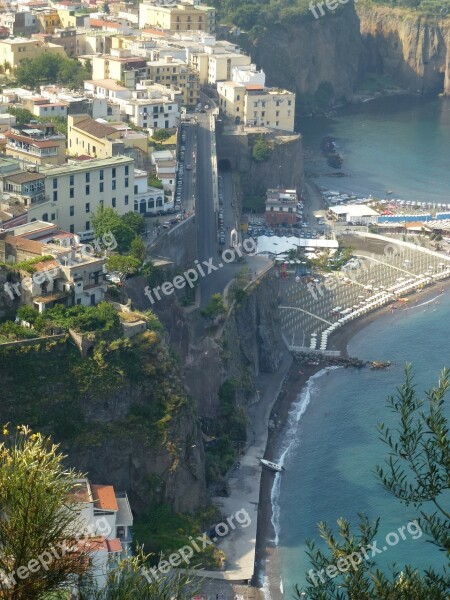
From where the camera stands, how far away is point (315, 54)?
291 ft

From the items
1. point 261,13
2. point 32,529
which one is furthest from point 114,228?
point 261,13

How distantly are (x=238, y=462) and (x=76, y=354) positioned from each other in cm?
698

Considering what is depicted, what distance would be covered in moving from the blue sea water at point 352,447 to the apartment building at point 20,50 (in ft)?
75.2

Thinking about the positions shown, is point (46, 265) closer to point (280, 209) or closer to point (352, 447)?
point (352, 447)

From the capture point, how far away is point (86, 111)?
51.1 meters

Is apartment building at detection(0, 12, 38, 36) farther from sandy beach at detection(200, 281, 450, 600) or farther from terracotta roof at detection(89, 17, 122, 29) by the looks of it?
sandy beach at detection(200, 281, 450, 600)

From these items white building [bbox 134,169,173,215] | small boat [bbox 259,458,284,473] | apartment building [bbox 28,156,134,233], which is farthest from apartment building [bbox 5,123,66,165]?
small boat [bbox 259,458,284,473]

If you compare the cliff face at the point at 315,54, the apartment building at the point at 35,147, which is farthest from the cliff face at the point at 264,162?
the cliff face at the point at 315,54

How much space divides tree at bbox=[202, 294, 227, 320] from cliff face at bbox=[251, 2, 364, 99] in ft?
142

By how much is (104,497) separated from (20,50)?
3540 cm

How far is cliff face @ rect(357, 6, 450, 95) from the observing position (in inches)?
3863

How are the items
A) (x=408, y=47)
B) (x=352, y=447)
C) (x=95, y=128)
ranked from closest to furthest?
(x=352, y=447) < (x=95, y=128) < (x=408, y=47)

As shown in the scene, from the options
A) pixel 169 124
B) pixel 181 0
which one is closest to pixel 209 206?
pixel 169 124

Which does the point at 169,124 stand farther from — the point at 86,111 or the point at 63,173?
the point at 63,173
